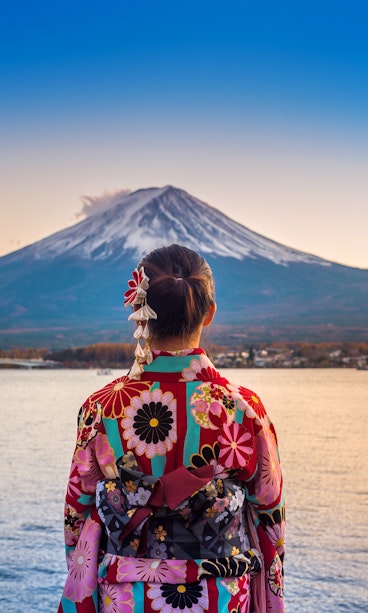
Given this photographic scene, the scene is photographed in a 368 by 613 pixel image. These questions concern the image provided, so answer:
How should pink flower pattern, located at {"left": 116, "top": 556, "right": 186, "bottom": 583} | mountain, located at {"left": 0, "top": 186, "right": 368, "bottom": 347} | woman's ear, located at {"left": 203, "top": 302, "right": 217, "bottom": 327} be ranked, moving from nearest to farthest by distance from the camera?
1. pink flower pattern, located at {"left": 116, "top": 556, "right": 186, "bottom": 583}
2. woman's ear, located at {"left": 203, "top": 302, "right": 217, "bottom": 327}
3. mountain, located at {"left": 0, "top": 186, "right": 368, "bottom": 347}

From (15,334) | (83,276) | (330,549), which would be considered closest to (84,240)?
(83,276)

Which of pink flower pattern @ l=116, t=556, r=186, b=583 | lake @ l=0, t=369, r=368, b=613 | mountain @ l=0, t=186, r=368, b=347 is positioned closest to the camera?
pink flower pattern @ l=116, t=556, r=186, b=583

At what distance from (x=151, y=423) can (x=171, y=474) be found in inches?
4.0

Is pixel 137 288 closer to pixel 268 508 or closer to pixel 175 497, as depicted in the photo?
pixel 175 497

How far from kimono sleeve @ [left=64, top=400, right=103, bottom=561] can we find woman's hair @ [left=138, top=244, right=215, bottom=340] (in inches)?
7.8

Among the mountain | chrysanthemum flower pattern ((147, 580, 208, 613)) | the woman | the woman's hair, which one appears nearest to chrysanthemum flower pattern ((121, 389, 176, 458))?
the woman

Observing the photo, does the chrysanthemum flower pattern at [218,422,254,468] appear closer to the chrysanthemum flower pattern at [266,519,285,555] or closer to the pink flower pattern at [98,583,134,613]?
the chrysanthemum flower pattern at [266,519,285,555]

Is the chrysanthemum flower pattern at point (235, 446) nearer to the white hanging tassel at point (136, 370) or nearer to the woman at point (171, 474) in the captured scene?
the woman at point (171, 474)

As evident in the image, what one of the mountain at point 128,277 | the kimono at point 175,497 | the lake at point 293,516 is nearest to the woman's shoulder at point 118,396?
the kimono at point 175,497

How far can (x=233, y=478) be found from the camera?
1618mm

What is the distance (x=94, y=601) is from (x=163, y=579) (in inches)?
6.2

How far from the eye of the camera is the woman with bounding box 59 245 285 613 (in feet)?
5.06

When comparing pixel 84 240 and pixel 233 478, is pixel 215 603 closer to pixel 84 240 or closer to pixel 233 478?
pixel 233 478

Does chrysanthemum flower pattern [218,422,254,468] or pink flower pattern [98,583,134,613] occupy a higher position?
chrysanthemum flower pattern [218,422,254,468]
